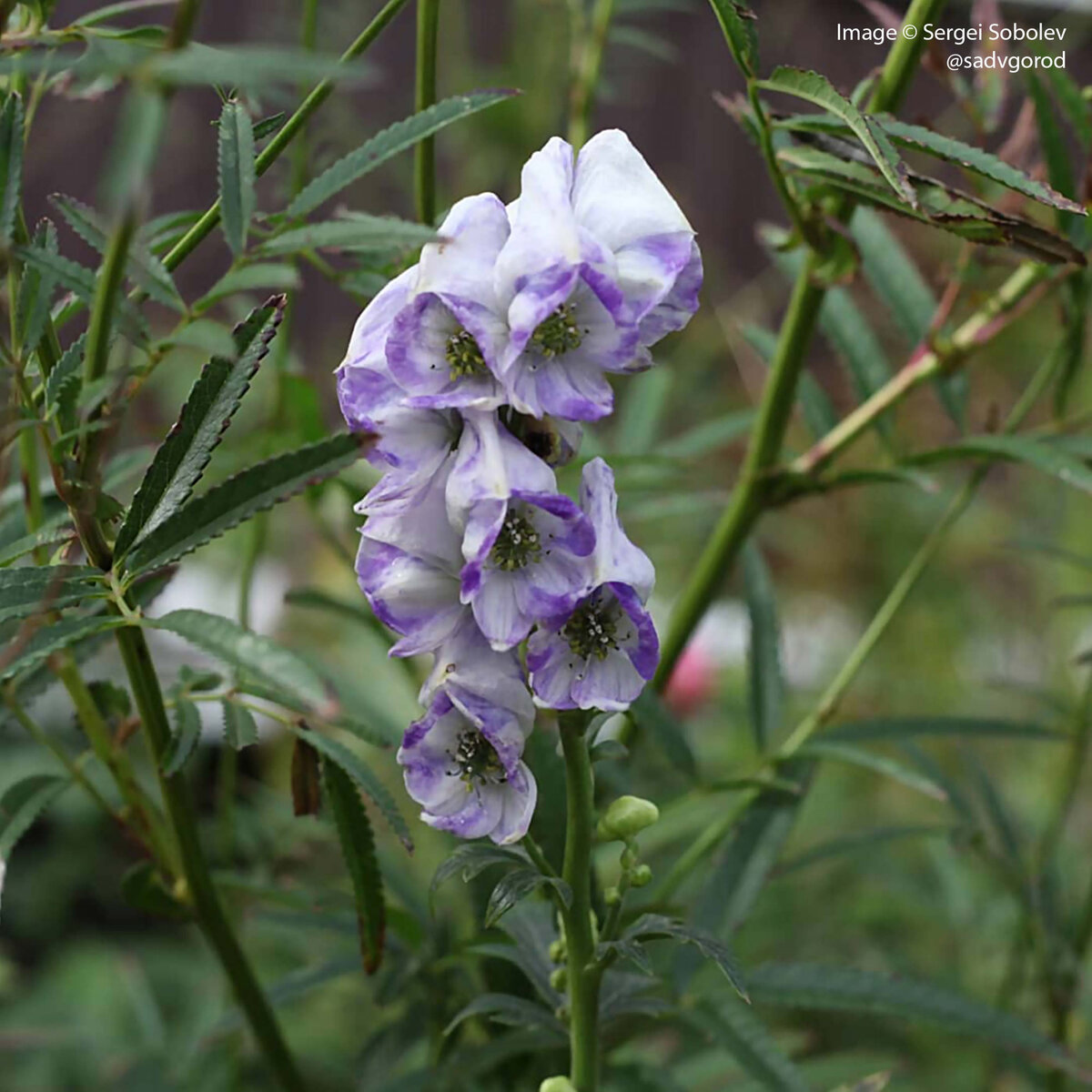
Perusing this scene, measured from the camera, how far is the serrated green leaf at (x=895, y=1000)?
0.64m

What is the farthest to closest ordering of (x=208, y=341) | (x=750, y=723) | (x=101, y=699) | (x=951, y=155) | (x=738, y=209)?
1. (x=738, y=209)
2. (x=750, y=723)
3. (x=101, y=699)
4. (x=951, y=155)
5. (x=208, y=341)

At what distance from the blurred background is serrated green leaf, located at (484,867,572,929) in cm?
21

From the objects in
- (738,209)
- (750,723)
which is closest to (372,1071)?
(750,723)

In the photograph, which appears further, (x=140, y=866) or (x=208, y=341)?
(x=140, y=866)

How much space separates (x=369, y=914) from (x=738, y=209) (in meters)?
3.18

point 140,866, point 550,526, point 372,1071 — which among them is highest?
point 550,526

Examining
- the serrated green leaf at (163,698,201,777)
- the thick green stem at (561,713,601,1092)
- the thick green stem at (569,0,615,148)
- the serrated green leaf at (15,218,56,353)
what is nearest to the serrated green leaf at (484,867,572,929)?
the thick green stem at (561,713,601,1092)

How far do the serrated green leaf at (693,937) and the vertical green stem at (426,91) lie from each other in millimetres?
313

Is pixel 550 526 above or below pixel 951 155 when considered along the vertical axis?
below

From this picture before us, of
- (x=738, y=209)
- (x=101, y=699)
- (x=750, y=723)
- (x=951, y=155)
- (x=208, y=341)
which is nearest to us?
(x=208, y=341)

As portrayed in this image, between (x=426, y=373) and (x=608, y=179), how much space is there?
9 centimetres

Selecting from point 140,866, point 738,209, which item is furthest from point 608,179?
point 738,209

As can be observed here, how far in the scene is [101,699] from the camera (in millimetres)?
640

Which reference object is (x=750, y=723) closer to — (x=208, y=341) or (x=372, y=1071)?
(x=372, y=1071)
